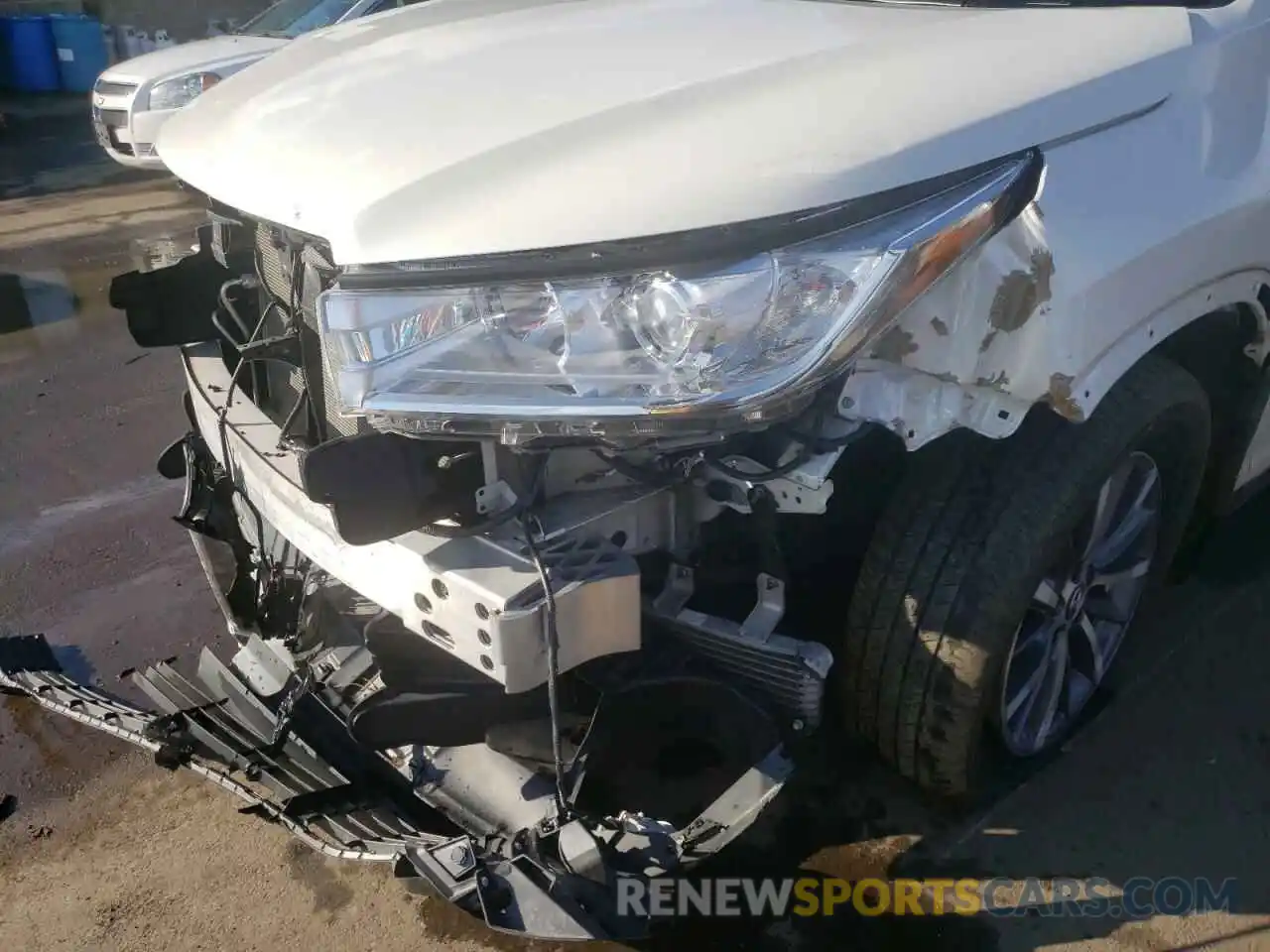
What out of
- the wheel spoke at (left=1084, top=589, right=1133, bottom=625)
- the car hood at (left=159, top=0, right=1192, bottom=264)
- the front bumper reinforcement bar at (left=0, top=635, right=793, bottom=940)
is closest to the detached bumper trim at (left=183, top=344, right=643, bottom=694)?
the front bumper reinforcement bar at (left=0, top=635, right=793, bottom=940)

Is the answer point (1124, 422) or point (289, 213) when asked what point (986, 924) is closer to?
point (1124, 422)

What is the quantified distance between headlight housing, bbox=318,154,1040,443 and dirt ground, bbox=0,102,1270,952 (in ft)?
4.06

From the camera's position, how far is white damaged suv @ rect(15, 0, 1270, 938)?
1.65 m

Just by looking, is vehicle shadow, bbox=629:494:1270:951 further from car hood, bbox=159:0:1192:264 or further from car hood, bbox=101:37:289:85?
car hood, bbox=101:37:289:85

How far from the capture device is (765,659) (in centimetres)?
203

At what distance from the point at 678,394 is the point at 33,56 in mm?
15561

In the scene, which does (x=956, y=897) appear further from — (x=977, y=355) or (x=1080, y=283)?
(x=1080, y=283)

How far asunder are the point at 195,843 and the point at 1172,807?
7.43 feet

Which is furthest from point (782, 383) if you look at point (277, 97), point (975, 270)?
point (277, 97)

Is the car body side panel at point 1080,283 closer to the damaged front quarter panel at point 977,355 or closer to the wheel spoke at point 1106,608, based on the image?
the damaged front quarter panel at point 977,355

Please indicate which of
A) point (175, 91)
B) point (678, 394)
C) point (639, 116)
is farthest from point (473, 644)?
point (175, 91)

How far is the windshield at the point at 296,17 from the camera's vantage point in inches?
331

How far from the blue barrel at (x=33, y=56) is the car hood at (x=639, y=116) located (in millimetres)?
13947

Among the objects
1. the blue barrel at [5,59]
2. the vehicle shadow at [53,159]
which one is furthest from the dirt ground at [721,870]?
the blue barrel at [5,59]
